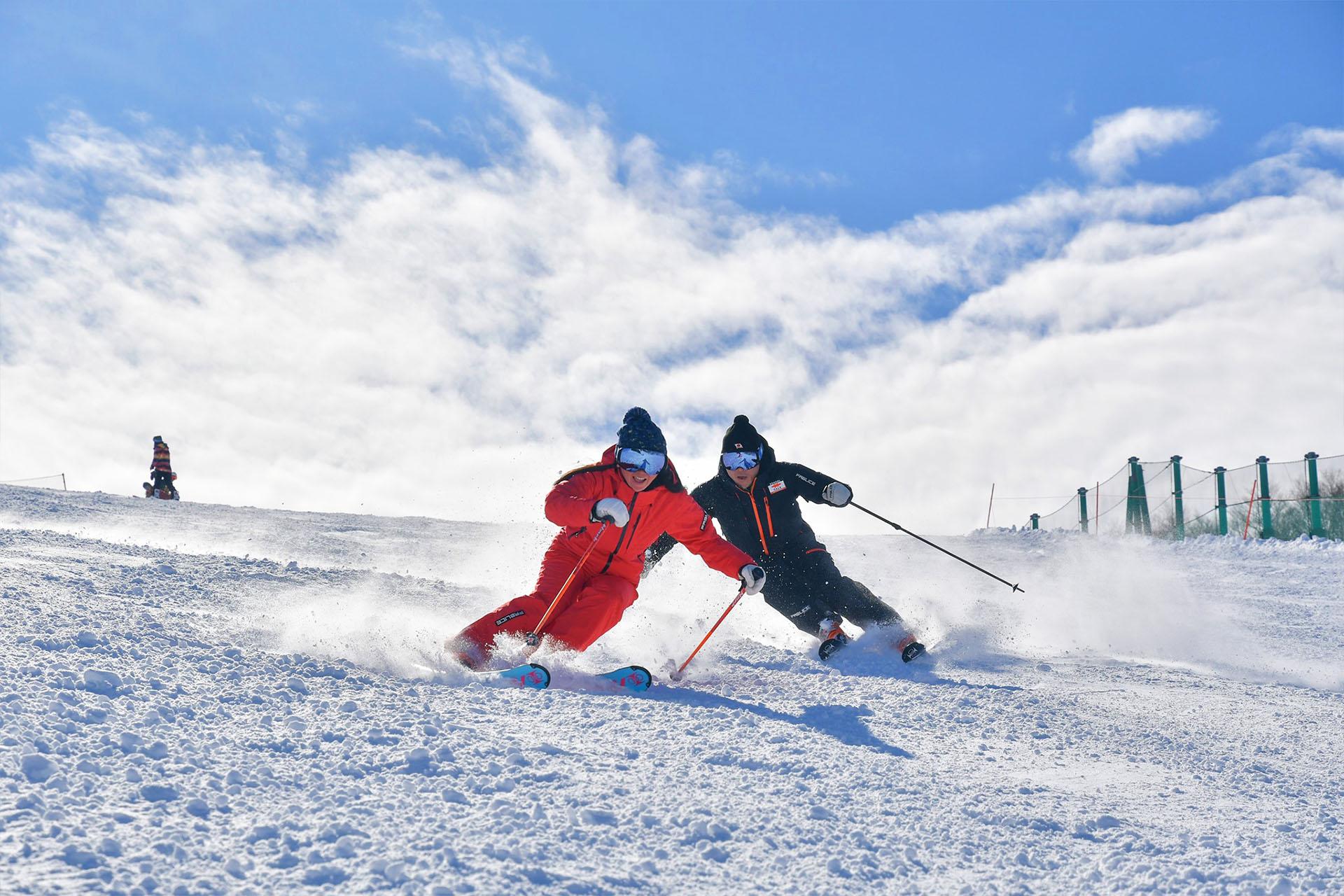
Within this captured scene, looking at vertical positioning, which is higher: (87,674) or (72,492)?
(72,492)

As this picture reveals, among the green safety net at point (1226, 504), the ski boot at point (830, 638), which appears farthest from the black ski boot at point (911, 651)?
the green safety net at point (1226, 504)

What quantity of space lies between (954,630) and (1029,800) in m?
3.36

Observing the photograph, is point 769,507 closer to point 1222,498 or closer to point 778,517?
point 778,517

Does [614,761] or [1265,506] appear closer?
[614,761]

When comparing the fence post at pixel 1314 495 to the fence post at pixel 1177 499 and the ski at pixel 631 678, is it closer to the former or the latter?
the fence post at pixel 1177 499

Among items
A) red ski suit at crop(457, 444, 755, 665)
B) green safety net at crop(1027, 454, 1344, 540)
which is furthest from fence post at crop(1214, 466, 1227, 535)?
red ski suit at crop(457, 444, 755, 665)

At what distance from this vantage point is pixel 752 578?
4.98 m

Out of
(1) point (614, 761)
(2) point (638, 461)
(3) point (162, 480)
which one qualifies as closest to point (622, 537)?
(2) point (638, 461)

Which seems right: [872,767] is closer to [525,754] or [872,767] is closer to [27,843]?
[525,754]

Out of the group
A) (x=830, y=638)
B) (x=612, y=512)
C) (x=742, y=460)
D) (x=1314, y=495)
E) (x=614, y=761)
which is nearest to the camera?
(x=614, y=761)

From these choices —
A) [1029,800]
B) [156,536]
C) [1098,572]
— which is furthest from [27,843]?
[1098,572]

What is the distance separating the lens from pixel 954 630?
599cm

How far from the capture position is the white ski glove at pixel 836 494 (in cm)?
608

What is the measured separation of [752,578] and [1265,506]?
1447cm
